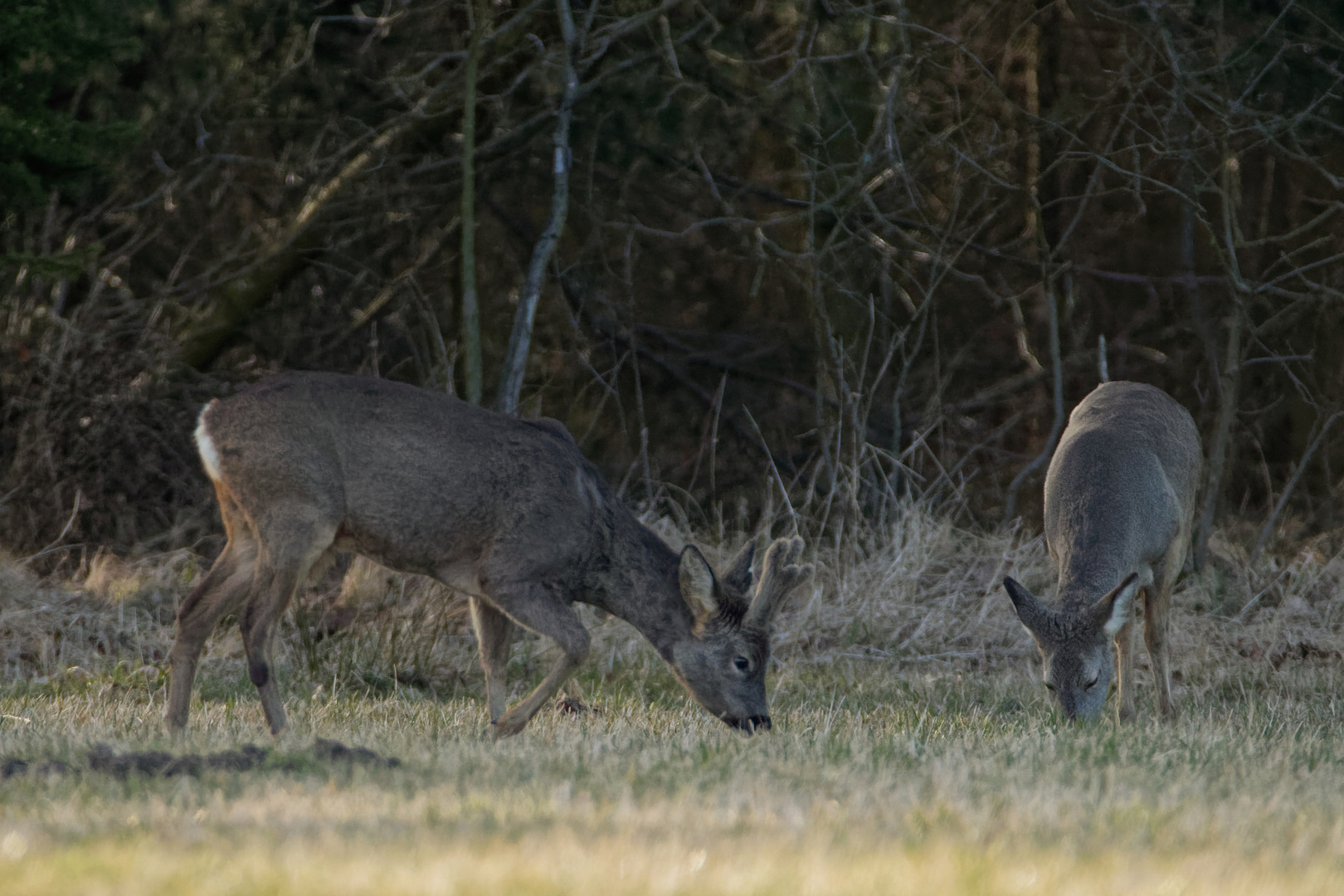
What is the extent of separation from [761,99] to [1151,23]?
10.2 ft

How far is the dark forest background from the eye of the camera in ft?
36.0

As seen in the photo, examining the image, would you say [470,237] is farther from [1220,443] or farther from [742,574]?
[1220,443]

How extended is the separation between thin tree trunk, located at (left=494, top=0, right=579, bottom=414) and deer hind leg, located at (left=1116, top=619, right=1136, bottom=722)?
14.9 ft

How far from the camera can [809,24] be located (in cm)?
1320

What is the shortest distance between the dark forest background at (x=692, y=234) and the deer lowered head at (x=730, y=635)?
138 inches

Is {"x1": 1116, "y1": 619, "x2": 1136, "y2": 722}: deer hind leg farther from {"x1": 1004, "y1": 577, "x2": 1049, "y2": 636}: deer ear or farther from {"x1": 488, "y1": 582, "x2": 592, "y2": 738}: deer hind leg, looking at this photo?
{"x1": 488, "y1": 582, "x2": 592, "y2": 738}: deer hind leg

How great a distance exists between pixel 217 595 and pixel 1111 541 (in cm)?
407

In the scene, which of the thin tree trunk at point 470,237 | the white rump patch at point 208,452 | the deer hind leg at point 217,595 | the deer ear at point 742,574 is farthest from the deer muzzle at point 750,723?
the thin tree trunk at point 470,237

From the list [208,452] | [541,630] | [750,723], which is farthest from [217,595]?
[750,723]

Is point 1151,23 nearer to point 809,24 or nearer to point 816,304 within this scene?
point 809,24

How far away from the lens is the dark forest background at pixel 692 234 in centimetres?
1097

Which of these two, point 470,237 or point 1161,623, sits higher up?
point 470,237

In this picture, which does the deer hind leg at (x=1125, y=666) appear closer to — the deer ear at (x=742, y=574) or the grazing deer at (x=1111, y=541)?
the grazing deer at (x=1111, y=541)

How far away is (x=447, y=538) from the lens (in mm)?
6961
